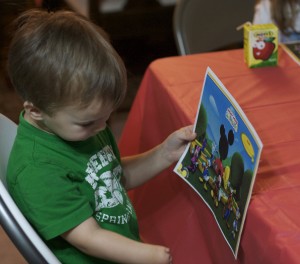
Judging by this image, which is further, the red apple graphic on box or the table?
the red apple graphic on box

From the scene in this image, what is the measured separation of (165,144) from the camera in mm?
1099

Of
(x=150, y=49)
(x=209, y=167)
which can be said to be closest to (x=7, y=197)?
(x=209, y=167)

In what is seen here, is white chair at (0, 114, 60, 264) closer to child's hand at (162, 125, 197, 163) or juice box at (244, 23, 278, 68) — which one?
child's hand at (162, 125, 197, 163)

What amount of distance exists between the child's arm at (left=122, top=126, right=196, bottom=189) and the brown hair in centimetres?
24

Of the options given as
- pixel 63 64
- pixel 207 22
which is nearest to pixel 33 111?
pixel 63 64

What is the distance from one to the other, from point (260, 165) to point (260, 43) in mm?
439

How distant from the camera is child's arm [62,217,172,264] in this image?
869mm

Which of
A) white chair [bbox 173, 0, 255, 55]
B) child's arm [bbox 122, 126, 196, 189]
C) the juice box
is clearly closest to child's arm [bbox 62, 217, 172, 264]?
child's arm [bbox 122, 126, 196, 189]

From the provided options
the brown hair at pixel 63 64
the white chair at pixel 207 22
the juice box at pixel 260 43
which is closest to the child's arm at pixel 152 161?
the brown hair at pixel 63 64

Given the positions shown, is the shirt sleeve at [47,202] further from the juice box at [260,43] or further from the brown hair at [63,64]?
the juice box at [260,43]

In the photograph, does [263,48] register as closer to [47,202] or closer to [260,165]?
[260,165]

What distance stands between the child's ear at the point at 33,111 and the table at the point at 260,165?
341 mm

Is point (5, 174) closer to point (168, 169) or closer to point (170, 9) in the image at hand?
point (168, 169)

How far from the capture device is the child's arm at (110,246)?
2.85 ft
